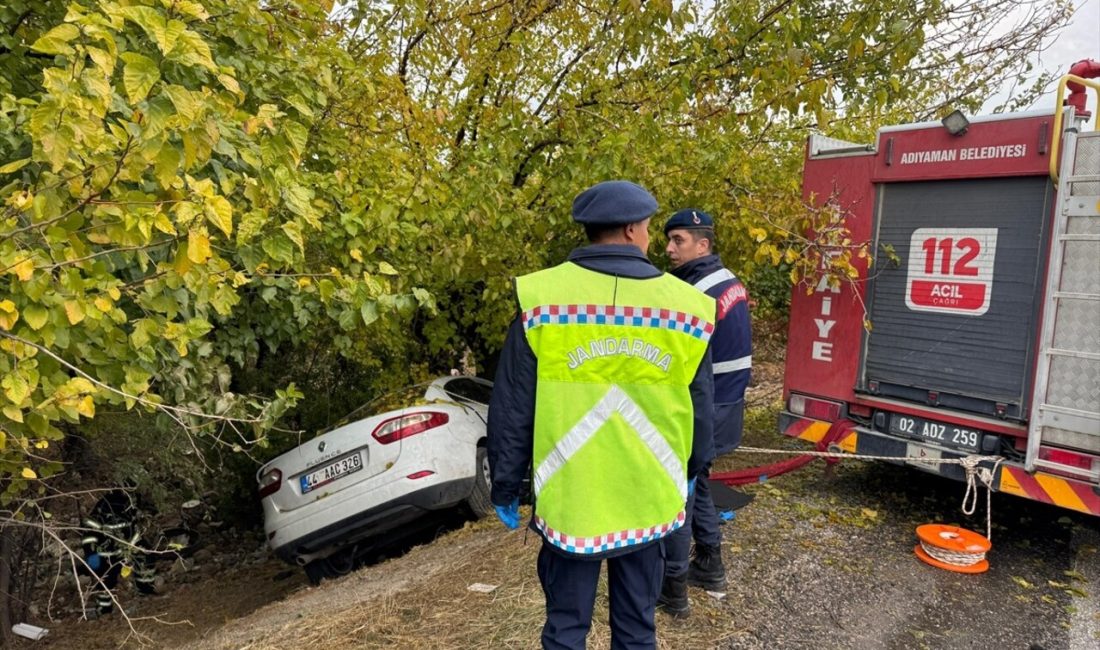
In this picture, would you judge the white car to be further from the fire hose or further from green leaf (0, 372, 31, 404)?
green leaf (0, 372, 31, 404)

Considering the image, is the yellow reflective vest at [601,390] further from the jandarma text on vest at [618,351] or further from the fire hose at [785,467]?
the fire hose at [785,467]

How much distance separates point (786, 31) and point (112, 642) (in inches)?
273

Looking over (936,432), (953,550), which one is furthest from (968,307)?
(953,550)

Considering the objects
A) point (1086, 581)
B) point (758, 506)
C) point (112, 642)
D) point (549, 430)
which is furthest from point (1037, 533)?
point (112, 642)

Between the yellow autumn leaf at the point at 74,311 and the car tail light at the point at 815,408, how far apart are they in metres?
4.95

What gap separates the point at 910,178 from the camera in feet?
17.2

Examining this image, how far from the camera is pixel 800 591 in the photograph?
413cm

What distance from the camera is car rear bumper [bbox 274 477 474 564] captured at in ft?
19.0

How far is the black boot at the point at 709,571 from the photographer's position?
4.04 metres

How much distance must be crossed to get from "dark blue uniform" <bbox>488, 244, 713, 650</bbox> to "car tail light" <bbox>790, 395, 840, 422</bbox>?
134 inches

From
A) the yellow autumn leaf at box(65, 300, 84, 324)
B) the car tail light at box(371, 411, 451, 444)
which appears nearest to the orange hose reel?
the car tail light at box(371, 411, 451, 444)

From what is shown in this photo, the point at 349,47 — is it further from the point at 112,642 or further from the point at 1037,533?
the point at 1037,533

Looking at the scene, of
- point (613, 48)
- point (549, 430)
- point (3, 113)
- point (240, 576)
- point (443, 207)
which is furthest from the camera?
point (240, 576)

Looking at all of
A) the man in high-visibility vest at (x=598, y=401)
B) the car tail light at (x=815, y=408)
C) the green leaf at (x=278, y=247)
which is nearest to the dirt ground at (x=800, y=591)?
the car tail light at (x=815, y=408)
